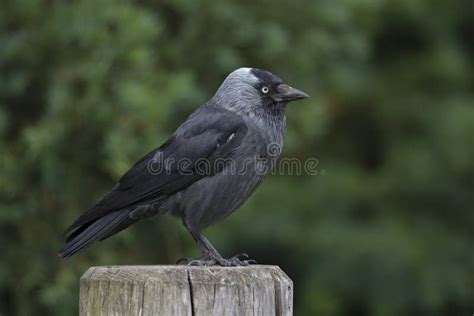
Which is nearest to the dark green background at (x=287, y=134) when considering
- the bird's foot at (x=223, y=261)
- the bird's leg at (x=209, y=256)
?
the bird's leg at (x=209, y=256)

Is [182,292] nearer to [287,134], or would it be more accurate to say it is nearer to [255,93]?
[255,93]

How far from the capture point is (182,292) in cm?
379

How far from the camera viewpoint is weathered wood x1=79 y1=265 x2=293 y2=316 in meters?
3.76

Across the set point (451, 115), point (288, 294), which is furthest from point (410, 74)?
point (288, 294)

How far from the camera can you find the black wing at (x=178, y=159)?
5.46 metres

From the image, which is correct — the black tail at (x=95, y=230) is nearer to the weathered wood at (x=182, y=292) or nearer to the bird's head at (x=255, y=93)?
the bird's head at (x=255, y=93)

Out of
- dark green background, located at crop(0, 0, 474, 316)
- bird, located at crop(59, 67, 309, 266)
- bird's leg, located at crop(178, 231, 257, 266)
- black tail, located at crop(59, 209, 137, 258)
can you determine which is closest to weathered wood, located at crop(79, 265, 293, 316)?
bird's leg, located at crop(178, 231, 257, 266)

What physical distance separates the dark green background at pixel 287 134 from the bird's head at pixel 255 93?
69cm

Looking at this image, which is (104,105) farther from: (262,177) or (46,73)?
(262,177)

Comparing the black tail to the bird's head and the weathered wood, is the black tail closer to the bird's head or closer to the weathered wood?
the bird's head

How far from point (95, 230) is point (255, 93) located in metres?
1.32

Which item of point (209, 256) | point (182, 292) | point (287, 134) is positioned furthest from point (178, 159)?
point (287, 134)

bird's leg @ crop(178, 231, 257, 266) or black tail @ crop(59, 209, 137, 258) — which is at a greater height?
black tail @ crop(59, 209, 137, 258)

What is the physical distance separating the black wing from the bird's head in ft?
0.62
